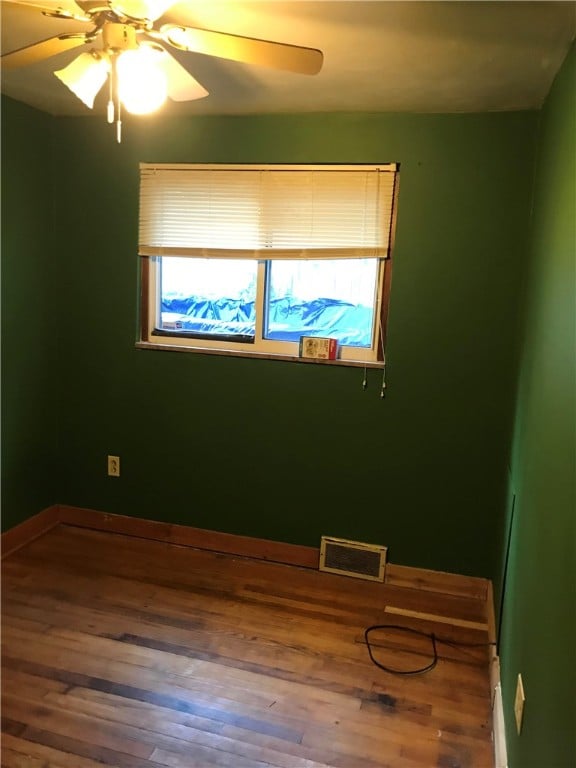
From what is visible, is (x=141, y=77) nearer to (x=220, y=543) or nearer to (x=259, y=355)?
(x=259, y=355)

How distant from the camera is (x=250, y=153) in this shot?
3051 millimetres

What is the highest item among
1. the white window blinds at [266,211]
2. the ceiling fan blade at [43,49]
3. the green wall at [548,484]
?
the ceiling fan blade at [43,49]

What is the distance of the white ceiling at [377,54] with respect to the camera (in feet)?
5.96

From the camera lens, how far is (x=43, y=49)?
1771mm

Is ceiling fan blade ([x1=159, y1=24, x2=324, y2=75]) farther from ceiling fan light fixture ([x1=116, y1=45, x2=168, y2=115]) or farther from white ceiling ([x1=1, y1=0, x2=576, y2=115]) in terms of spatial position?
white ceiling ([x1=1, y1=0, x2=576, y2=115])

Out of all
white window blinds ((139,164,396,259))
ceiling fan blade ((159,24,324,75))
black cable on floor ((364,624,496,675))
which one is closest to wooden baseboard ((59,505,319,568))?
black cable on floor ((364,624,496,675))

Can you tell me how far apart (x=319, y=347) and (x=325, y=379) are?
0.16 m

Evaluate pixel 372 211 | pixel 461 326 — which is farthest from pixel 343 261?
pixel 461 326

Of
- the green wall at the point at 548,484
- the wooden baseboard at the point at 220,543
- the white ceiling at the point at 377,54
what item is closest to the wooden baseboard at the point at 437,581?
the wooden baseboard at the point at 220,543

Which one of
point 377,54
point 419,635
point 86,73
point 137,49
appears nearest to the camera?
point 137,49

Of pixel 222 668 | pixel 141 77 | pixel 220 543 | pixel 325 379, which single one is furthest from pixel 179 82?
pixel 220 543

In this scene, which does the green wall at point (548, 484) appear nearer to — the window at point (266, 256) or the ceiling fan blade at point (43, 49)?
the window at point (266, 256)

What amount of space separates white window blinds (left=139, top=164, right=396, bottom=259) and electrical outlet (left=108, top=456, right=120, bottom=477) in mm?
1153

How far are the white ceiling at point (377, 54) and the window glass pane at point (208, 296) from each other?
77 centimetres
